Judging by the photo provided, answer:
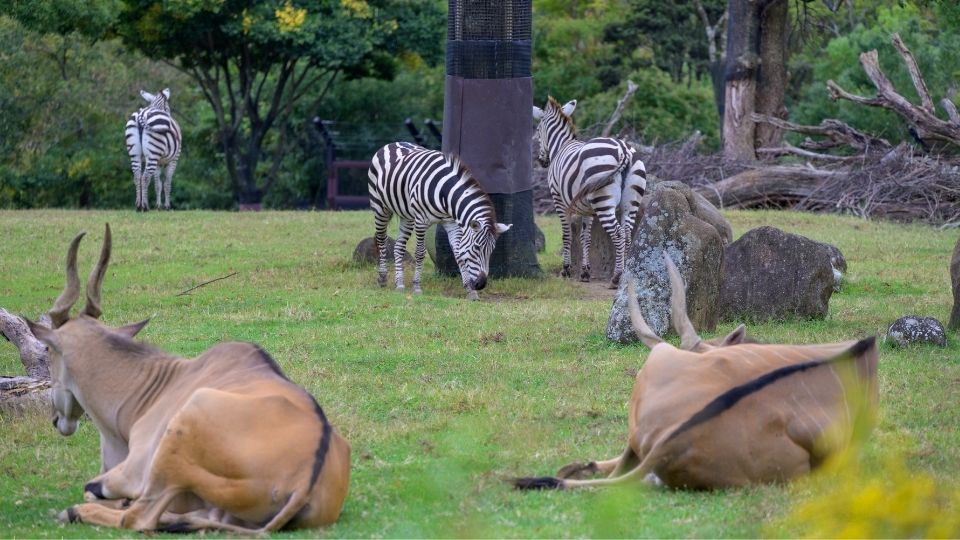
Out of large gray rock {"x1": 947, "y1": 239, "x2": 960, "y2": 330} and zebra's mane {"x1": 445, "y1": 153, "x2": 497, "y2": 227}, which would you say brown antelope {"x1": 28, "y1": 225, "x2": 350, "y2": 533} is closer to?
large gray rock {"x1": 947, "y1": 239, "x2": 960, "y2": 330}

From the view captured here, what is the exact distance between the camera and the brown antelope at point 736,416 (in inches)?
244

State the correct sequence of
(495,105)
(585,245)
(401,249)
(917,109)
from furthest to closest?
(917,109) < (585,245) < (495,105) < (401,249)

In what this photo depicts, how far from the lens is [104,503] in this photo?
249 inches

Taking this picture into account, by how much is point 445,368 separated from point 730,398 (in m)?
4.23

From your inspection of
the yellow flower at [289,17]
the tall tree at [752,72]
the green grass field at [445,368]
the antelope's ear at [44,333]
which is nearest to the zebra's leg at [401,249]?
the green grass field at [445,368]

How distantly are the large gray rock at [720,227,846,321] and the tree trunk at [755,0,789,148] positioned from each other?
16.1 m

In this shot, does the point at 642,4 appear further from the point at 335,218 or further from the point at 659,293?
the point at 659,293

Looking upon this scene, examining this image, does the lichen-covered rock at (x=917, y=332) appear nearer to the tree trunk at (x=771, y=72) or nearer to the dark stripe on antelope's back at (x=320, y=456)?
the dark stripe on antelope's back at (x=320, y=456)

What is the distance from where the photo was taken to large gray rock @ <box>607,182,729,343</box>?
427 inches

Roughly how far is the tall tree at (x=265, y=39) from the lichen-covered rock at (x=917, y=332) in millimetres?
19506

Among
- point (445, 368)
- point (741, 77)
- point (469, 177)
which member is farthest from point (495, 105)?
point (741, 77)

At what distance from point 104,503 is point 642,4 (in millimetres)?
34347

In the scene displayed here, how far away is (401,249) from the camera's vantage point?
15.1 metres

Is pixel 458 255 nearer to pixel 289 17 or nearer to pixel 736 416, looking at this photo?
pixel 736 416
